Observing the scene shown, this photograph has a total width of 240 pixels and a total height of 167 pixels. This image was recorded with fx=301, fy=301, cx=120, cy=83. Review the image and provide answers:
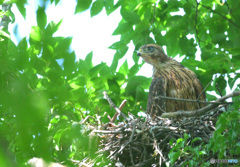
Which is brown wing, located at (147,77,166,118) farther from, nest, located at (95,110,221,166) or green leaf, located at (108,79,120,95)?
nest, located at (95,110,221,166)

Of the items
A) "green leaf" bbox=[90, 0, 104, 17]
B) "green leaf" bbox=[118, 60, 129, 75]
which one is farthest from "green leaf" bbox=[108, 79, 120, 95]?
"green leaf" bbox=[90, 0, 104, 17]

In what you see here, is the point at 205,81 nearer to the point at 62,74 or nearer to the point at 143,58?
the point at 143,58

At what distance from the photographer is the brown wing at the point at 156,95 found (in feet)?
14.3

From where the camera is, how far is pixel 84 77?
117 inches

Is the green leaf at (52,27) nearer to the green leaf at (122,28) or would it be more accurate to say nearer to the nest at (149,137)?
the nest at (149,137)

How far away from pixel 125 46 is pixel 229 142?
2.74 m

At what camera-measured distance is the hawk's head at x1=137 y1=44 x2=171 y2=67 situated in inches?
201

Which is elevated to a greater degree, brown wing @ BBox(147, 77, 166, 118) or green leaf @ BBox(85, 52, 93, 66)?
green leaf @ BBox(85, 52, 93, 66)

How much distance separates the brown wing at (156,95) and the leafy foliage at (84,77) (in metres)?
0.12

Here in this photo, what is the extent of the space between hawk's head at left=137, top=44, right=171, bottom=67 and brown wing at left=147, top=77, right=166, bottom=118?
61 cm

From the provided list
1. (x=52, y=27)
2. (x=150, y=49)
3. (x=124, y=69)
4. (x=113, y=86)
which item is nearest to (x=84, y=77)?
(x=52, y=27)

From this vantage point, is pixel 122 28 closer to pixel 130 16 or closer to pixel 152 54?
pixel 130 16

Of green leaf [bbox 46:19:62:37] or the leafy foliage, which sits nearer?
the leafy foliage

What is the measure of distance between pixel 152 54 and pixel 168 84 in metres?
0.72
